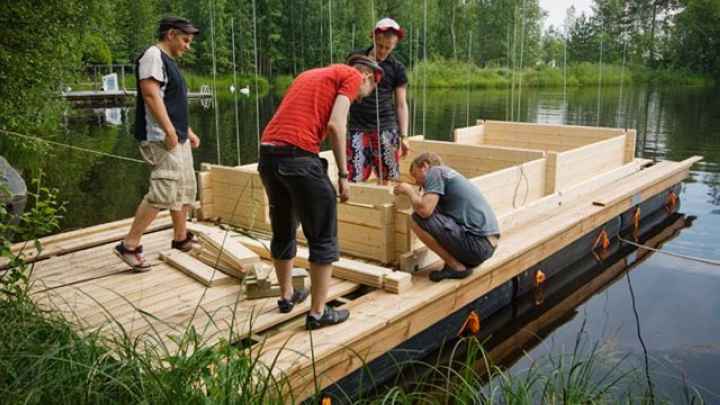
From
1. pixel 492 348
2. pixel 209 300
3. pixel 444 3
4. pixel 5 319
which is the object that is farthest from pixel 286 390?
pixel 444 3

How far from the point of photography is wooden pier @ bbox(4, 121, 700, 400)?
11.5 feet

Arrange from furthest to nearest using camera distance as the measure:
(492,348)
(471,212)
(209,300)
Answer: (492,348), (471,212), (209,300)

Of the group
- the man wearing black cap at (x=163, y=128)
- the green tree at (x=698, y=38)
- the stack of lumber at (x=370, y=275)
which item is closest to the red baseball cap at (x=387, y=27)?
the man wearing black cap at (x=163, y=128)

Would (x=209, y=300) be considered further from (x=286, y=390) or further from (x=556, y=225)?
(x=556, y=225)

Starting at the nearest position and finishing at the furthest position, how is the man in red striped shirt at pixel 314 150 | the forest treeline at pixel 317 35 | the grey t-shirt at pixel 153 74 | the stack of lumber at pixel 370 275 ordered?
1. the man in red striped shirt at pixel 314 150
2. the grey t-shirt at pixel 153 74
3. the stack of lumber at pixel 370 275
4. the forest treeline at pixel 317 35

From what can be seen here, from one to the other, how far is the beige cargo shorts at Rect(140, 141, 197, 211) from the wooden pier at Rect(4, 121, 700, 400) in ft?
1.36

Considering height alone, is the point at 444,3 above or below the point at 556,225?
above

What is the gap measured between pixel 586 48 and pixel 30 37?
48361mm

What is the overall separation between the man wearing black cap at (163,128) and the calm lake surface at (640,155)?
54.4 inches

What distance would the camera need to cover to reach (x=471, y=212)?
4344 mm

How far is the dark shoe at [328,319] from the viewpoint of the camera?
3.58m

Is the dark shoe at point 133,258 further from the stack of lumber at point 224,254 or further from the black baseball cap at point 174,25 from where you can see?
the black baseball cap at point 174,25

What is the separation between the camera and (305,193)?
3.36 m

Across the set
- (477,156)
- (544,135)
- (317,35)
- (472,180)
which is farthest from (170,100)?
(317,35)
